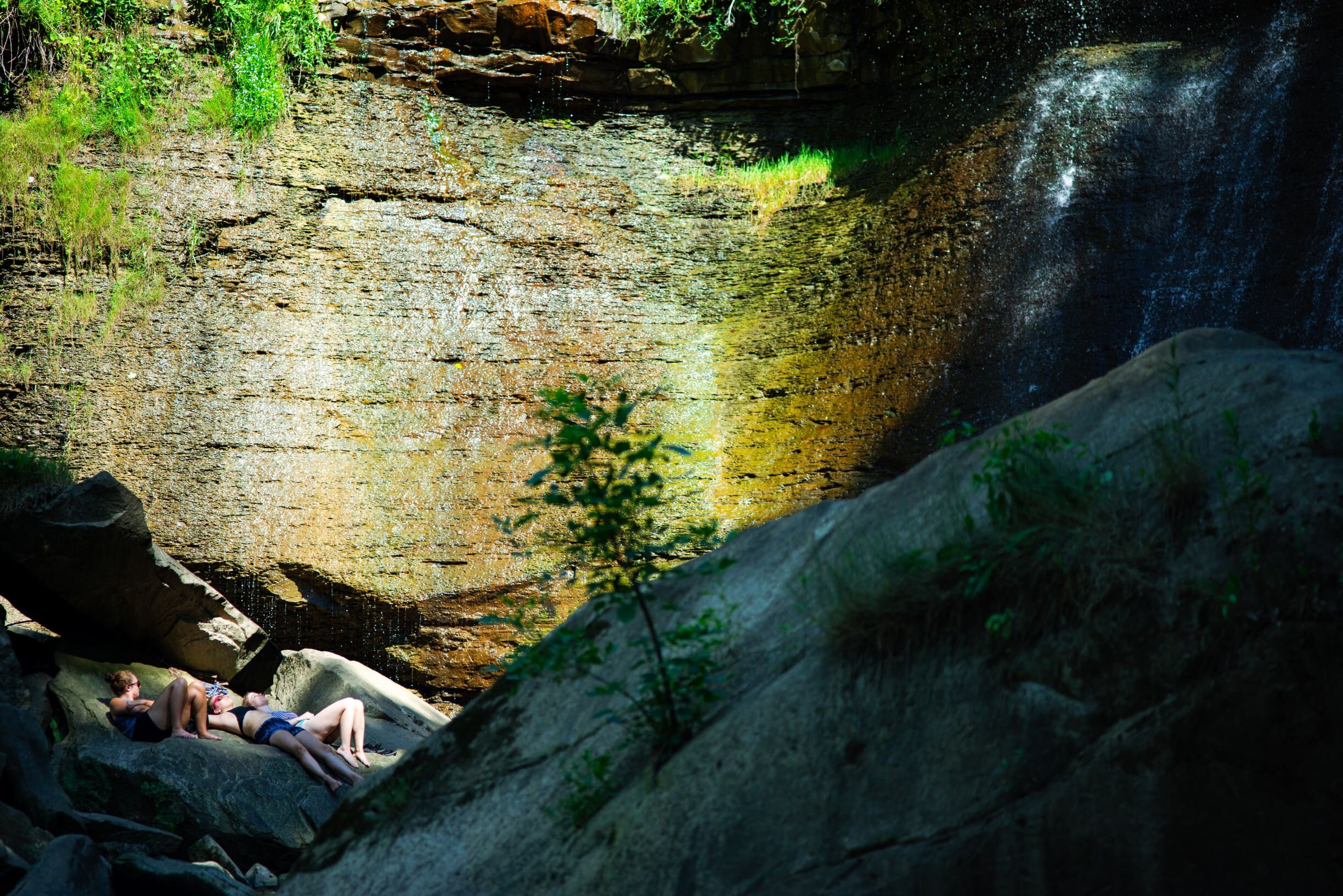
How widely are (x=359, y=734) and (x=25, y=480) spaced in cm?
373

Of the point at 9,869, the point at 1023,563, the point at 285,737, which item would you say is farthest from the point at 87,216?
the point at 1023,563

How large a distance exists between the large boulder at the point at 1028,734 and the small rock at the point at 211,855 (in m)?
3.25

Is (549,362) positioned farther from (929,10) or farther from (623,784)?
(623,784)

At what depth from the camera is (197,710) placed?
821cm

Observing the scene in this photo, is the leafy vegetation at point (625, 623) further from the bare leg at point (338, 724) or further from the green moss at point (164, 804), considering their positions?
the bare leg at point (338, 724)

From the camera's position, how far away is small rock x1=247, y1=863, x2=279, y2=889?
6.77m

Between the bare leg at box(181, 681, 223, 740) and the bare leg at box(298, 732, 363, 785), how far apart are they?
0.63m

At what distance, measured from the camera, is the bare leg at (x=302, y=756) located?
812cm

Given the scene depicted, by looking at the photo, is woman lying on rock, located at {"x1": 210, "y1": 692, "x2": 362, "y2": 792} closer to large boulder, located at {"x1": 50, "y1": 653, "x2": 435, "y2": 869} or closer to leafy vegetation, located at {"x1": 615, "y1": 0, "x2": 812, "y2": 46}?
large boulder, located at {"x1": 50, "y1": 653, "x2": 435, "y2": 869}

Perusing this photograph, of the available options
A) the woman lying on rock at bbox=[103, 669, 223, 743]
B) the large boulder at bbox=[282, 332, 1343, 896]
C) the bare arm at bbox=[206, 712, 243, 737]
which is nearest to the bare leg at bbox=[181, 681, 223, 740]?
the woman lying on rock at bbox=[103, 669, 223, 743]

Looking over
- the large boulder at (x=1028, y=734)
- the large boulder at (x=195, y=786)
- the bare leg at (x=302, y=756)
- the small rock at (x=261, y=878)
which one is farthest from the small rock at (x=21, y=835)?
the large boulder at (x=1028, y=734)

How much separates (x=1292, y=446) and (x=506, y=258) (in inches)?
387

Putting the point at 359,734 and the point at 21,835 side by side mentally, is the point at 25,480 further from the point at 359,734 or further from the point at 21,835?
the point at 21,835

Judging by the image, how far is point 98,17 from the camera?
41.3ft
